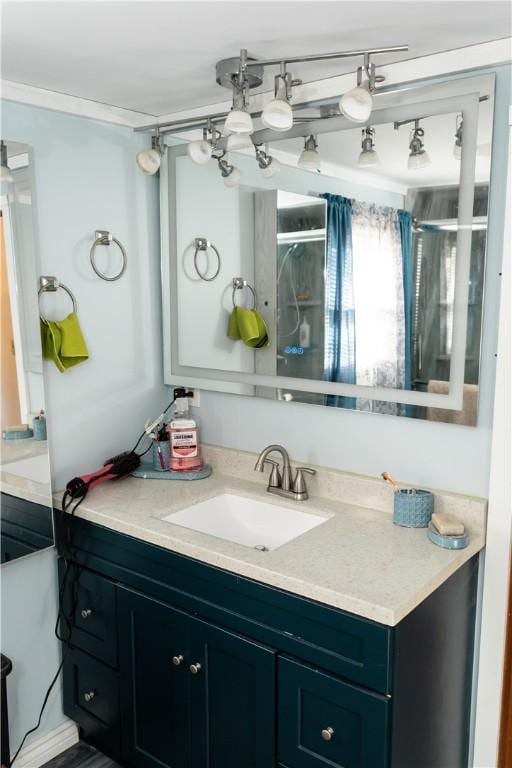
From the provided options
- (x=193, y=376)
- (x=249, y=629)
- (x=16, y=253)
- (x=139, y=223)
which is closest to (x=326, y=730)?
(x=249, y=629)

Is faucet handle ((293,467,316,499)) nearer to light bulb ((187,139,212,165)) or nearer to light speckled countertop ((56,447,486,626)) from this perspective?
light speckled countertop ((56,447,486,626))

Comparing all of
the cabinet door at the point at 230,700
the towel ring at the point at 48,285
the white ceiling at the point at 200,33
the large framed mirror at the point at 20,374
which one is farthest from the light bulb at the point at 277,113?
the cabinet door at the point at 230,700

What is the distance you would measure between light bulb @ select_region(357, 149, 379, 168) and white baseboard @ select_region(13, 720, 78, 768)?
220 centimetres

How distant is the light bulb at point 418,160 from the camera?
72.4 inches

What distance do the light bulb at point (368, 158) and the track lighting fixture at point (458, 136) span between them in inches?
9.4

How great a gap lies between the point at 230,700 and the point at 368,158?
162 centimetres

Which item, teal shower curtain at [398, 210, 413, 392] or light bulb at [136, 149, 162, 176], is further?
light bulb at [136, 149, 162, 176]

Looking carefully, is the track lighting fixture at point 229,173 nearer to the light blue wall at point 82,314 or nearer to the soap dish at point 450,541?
the light blue wall at point 82,314

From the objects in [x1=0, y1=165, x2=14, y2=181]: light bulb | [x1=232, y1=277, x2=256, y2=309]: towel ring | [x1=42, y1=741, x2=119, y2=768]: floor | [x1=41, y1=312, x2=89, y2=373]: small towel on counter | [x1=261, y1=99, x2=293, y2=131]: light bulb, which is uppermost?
[x1=261, y1=99, x2=293, y2=131]: light bulb

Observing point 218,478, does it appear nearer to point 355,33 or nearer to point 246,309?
point 246,309

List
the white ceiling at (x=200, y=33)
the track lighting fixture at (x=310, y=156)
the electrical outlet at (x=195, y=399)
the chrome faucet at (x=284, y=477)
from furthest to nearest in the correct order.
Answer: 1. the electrical outlet at (x=195, y=399)
2. the chrome faucet at (x=284, y=477)
3. the track lighting fixture at (x=310, y=156)
4. the white ceiling at (x=200, y=33)

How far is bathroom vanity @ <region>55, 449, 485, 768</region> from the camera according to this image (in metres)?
1.53

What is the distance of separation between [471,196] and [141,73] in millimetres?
1025

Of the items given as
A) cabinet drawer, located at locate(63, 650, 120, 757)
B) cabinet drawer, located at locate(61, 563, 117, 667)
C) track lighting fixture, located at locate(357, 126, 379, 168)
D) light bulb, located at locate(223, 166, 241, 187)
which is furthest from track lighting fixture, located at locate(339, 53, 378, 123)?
cabinet drawer, located at locate(63, 650, 120, 757)
